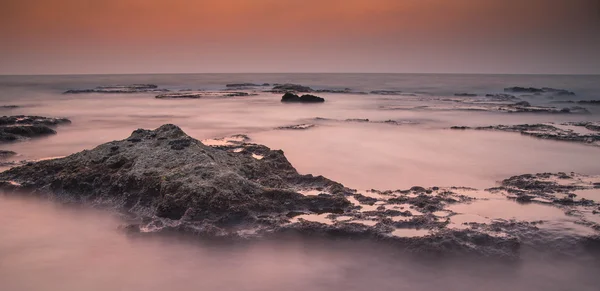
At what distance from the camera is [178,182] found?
15.3ft

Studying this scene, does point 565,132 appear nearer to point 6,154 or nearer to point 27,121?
point 6,154

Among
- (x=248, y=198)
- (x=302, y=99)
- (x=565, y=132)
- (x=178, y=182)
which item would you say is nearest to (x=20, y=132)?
(x=178, y=182)

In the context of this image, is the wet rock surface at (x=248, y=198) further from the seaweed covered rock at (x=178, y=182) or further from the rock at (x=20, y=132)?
the rock at (x=20, y=132)

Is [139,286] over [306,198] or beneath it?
beneath

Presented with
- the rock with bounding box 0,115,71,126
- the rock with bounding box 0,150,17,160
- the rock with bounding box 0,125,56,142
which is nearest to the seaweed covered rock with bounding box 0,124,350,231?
the rock with bounding box 0,150,17,160

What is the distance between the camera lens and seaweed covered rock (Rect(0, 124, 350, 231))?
4.44m

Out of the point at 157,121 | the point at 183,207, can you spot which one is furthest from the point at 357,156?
the point at 157,121

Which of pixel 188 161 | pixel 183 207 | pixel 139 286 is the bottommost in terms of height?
pixel 139 286

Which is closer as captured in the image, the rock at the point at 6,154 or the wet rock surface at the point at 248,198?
the wet rock surface at the point at 248,198

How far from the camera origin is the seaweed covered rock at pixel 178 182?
4.44 m

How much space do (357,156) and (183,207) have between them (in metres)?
4.39

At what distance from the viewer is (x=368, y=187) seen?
228 inches

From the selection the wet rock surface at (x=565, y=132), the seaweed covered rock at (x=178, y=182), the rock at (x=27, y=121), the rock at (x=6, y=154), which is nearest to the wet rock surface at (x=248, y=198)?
the seaweed covered rock at (x=178, y=182)

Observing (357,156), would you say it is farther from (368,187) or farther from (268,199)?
(268,199)
